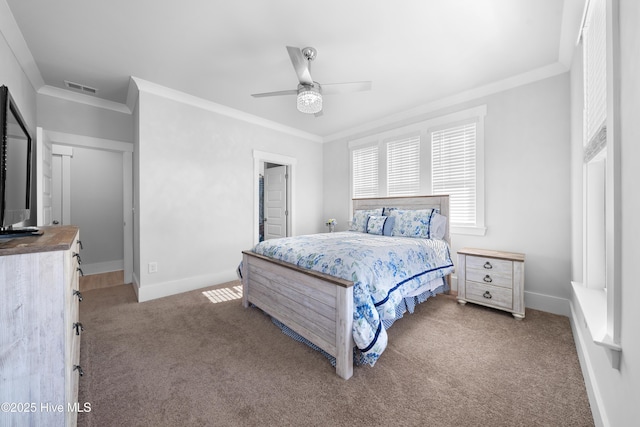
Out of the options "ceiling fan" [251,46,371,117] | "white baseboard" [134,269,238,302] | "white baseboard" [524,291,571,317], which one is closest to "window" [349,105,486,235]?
"white baseboard" [524,291,571,317]

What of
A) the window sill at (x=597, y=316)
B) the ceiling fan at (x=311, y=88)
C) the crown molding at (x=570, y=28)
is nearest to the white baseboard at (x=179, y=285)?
the ceiling fan at (x=311, y=88)

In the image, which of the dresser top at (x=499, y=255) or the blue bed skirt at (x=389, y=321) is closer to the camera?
the blue bed skirt at (x=389, y=321)

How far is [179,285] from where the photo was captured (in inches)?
136

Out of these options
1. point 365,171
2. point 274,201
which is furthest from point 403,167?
point 274,201

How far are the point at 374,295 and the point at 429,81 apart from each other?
2669 millimetres

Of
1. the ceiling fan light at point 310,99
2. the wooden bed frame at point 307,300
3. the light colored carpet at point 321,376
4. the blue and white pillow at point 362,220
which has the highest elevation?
the ceiling fan light at point 310,99

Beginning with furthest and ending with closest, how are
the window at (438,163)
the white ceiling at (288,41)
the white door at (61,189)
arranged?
the white door at (61,189) → the window at (438,163) → the white ceiling at (288,41)

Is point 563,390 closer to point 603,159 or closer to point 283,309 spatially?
point 603,159

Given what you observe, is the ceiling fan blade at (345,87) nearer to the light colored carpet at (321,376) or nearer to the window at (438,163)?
the window at (438,163)

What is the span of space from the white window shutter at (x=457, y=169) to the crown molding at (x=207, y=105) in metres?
2.56

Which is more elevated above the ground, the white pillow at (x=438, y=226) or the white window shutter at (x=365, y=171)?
the white window shutter at (x=365, y=171)

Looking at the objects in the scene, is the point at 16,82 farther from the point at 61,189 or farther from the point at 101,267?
the point at 101,267

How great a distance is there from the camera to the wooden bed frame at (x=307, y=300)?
1.74 metres

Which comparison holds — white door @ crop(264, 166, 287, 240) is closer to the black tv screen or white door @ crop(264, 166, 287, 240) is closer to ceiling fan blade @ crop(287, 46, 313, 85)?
ceiling fan blade @ crop(287, 46, 313, 85)
